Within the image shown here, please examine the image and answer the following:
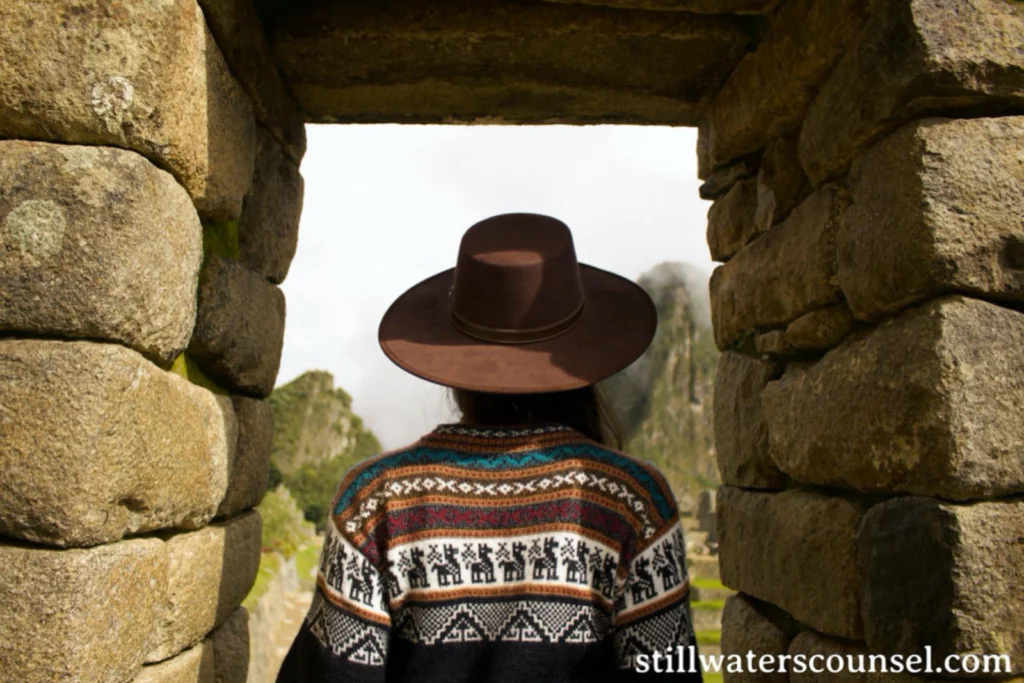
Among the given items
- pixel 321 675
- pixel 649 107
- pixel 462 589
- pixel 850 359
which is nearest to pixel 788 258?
pixel 850 359

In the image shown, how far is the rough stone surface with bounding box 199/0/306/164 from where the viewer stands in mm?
2354

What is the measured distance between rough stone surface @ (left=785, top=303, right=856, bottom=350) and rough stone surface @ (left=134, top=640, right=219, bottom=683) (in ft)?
5.97

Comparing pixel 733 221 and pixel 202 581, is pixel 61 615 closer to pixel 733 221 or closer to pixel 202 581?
pixel 202 581

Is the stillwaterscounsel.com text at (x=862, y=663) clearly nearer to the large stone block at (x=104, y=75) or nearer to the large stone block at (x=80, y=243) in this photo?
the large stone block at (x=80, y=243)

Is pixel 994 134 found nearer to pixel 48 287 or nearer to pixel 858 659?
pixel 858 659

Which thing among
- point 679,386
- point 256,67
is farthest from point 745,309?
point 679,386

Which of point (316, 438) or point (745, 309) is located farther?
point (316, 438)

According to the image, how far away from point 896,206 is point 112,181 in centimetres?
168

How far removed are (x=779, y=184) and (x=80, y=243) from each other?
194cm

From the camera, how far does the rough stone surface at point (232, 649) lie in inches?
98.0

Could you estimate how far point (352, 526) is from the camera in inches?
67.2

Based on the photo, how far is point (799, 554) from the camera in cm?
231

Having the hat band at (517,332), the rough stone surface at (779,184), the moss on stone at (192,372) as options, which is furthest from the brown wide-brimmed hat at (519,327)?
the rough stone surface at (779,184)

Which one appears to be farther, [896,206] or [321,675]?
[896,206]
